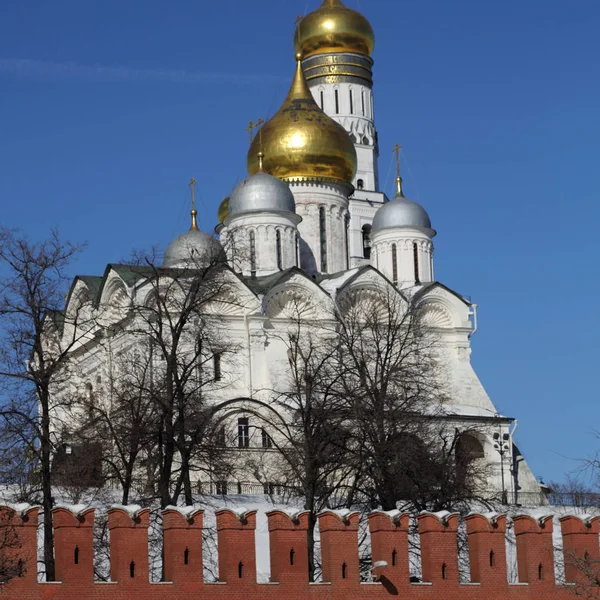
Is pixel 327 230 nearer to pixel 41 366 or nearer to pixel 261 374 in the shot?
pixel 261 374

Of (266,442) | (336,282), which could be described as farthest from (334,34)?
(266,442)

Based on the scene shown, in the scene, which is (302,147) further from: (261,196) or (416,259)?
(416,259)

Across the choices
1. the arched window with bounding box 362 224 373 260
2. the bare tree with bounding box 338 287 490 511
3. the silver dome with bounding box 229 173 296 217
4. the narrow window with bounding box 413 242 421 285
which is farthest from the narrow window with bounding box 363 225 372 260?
the bare tree with bounding box 338 287 490 511

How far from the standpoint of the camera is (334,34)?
205 ft

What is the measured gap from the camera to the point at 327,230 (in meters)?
56.5

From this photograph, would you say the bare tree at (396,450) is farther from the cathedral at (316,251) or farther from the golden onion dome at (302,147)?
the golden onion dome at (302,147)

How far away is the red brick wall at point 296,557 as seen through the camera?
20.1 m

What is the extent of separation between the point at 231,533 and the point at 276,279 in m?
29.2

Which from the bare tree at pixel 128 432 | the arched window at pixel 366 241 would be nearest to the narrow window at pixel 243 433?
the bare tree at pixel 128 432

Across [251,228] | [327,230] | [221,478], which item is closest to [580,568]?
[221,478]

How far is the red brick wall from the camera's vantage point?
2006 centimetres

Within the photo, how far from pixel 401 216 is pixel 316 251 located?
3.25 m

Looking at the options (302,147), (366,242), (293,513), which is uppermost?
(302,147)

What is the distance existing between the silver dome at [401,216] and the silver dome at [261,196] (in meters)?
3.37
